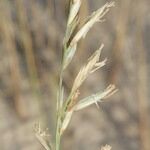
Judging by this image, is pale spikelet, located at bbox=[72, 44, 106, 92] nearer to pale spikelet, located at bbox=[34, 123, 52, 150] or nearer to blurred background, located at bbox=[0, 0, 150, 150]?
pale spikelet, located at bbox=[34, 123, 52, 150]

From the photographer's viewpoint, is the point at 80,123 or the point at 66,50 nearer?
the point at 66,50

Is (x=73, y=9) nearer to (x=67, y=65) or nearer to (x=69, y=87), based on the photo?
(x=67, y=65)

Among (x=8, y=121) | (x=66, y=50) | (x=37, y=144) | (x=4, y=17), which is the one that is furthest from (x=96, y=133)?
(x=66, y=50)

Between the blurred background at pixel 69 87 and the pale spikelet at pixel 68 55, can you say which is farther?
the blurred background at pixel 69 87

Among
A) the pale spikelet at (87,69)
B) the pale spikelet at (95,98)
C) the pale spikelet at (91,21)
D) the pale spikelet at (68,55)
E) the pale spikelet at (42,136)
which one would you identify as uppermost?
the pale spikelet at (91,21)

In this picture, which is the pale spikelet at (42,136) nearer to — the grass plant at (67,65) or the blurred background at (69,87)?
the grass plant at (67,65)

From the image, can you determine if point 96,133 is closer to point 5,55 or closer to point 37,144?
point 37,144

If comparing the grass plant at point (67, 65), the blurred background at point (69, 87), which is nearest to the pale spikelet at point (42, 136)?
the grass plant at point (67, 65)

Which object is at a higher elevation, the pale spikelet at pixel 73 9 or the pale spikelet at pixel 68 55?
the pale spikelet at pixel 73 9

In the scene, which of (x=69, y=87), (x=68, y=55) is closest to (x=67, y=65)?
(x=68, y=55)
